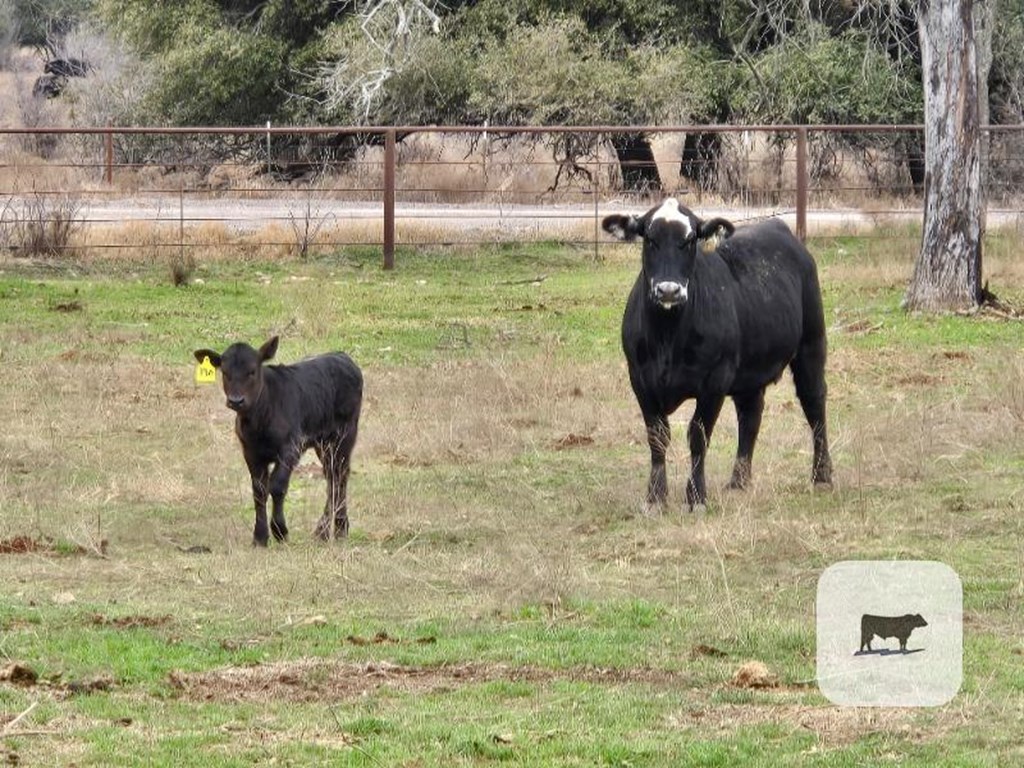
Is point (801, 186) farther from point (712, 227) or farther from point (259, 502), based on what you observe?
point (259, 502)

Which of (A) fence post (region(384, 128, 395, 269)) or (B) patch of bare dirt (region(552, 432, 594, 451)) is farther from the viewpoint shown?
(A) fence post (region(384, 128, 395, 269))

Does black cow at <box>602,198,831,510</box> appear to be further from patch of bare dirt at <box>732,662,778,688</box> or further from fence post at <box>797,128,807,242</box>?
fence post at <box>797,128,807,242</box>

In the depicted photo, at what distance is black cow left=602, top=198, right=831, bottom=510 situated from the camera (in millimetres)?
11852

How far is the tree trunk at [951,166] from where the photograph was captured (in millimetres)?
21141

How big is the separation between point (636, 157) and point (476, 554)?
2817 cm

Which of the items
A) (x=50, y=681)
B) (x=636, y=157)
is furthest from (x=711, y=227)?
(x=636, y=157)

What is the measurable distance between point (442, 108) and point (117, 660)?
93.7 ft

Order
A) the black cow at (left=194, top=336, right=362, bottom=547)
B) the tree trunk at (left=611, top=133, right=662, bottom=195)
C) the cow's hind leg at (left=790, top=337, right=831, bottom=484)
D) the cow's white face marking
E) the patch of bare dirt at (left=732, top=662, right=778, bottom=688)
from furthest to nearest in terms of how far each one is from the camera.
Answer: the tree trunk at (left=611, top=133, right=662, bottom=195) < the cow's hind leg at (left=790, top=337, right=831, bottom=484) < the cow's white face marking < the black cow at (left=194, top=336, right=362, bottom=547) < the patch of bare dirt at (left=732, top=662, right=778, bottom=688)

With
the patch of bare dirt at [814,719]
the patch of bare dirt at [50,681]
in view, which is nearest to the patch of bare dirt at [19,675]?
the patch of bare dirt at [50,681]

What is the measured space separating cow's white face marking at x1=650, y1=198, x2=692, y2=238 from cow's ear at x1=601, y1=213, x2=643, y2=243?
141 mm

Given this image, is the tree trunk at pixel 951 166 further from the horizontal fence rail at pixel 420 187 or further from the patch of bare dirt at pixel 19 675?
the patch of bare dirt at pixel 19 675

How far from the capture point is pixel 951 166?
21438 millimetres

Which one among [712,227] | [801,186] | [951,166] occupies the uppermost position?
[951,166]

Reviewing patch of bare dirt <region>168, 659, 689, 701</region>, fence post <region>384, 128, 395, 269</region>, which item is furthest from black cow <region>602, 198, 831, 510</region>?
fence post <region>384, 128, 395, 269</region>
